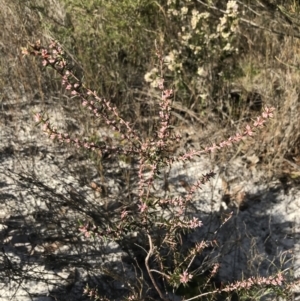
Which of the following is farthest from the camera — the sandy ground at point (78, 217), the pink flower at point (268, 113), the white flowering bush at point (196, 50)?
the white flowering bush at point (196, 50)

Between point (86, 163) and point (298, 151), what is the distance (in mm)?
1549

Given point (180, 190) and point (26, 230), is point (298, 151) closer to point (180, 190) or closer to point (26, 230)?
point (180, 190)

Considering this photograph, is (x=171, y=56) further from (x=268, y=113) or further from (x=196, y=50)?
(x=268, y=113)

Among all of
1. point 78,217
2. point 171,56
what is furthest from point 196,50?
point 78,217

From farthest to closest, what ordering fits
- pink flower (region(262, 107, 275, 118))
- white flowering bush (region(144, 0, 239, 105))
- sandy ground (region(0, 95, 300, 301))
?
white flowering bush (region(144, 0, 239, 105)) → sandy ground (region(0, 95, 300, 301)) → pink flower (region(262, 107, 275, 118))

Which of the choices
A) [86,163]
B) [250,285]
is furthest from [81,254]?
[250,285]

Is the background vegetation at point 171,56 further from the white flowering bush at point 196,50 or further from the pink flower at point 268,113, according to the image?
the pink flower at point 268,113

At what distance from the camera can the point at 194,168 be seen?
3.11 meters

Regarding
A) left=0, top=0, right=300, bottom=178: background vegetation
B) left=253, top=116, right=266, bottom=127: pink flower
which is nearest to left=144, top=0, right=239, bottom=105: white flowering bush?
left=0, top=0, right=300, bottom=178: background vegetation

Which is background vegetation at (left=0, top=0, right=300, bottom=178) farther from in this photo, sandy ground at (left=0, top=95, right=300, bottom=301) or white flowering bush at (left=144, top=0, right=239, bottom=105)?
sandy ground at (left=0, top=95, right=300, bottom=301)

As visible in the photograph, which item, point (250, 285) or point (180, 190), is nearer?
point (250, 285)

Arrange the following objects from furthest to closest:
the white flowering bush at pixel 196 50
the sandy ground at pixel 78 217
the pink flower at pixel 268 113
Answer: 1. the white flowering bush at pixel 196 50
2. the sandy ground at pixel 78 217
3. the pink flower at pixel 268 113

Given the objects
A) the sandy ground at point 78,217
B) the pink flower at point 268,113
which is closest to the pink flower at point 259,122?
the pink flower at point 268,113

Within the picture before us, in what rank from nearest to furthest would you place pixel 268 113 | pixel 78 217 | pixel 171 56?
pixel 268 113 → pixel 78 217 → pixel 171 56
